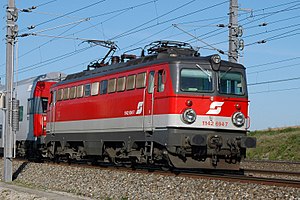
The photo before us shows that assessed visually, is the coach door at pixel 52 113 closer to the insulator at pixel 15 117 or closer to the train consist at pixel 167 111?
the train consist at pixel 167 111

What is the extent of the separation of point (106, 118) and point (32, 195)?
5.04m

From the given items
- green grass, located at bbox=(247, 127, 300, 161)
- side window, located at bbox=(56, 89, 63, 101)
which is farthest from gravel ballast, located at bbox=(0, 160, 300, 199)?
green grass, located at bbox=(247, 127, 300, 161)

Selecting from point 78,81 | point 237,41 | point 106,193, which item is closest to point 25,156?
point 78,81

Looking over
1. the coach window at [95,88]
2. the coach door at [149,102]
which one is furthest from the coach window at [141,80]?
the coach window at [95,88]

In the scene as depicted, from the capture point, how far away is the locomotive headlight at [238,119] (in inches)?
688

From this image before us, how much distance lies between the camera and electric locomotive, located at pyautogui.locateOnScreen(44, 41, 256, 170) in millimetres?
16922

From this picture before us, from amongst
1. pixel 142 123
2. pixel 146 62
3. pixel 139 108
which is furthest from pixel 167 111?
pixel 146 62

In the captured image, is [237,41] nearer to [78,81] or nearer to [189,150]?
[78,81]

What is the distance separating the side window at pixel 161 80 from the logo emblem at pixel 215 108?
1.51 metres

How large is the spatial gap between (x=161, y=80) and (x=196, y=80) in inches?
40.8

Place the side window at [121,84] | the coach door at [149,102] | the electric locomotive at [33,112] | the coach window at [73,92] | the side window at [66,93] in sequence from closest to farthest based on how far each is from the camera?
1. the coach door at [149,102]
2. the side window at [121,84]
3. the coach window at [73,92]
4. the side window at [66,93]
5. the electric locomotive at [33,112]

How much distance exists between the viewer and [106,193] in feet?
54.6

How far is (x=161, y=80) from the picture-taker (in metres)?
17.6

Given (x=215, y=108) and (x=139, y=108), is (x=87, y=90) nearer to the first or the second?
(x=139, y=108)
